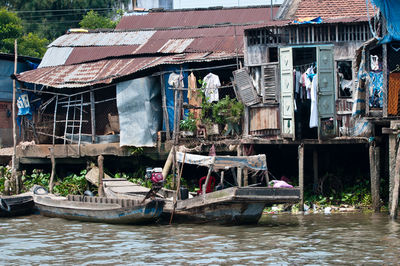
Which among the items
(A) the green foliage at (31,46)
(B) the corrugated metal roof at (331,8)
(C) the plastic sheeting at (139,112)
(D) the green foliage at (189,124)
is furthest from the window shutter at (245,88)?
(A) the green foliage at (31,46)

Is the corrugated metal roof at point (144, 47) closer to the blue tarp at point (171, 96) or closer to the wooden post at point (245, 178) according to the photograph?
the blue tarp at point (171, 96)

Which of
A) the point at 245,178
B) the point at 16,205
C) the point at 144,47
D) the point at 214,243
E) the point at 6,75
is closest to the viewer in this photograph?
the point at 214,243

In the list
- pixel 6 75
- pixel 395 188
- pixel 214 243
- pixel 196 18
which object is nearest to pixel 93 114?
pixel 6 75

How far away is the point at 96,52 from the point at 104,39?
115 centimetres

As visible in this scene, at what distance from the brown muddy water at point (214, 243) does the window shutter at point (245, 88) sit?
3.54m

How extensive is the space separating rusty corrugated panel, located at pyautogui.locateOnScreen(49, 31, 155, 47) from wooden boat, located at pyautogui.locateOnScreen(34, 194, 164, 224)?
7.71 meters

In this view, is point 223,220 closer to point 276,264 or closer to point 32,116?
point 276,264

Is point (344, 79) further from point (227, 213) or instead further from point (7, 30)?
point (7, 30)

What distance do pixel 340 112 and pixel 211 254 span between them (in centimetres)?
727

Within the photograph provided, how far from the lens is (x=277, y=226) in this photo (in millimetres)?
15461

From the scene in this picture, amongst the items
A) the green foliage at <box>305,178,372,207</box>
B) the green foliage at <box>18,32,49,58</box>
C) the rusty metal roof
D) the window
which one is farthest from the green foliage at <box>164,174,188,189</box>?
the green foliage at <box>18,32,49,58</box>

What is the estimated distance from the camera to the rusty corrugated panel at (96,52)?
2345 cm

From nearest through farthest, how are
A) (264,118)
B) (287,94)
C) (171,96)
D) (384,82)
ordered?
(384,82)
(287,94)
(264,118)
(171,96)

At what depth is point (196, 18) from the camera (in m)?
26.6
